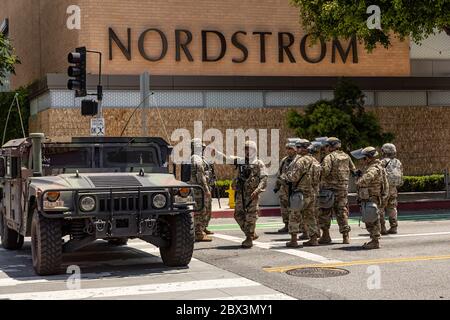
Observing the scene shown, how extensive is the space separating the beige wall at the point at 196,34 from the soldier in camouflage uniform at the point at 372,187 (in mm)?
14347

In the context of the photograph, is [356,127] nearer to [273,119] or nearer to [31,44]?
[273,119]

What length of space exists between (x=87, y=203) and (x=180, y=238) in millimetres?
1438

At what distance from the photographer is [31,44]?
112 feet

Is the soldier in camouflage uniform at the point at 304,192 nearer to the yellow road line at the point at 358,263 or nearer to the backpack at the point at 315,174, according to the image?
the backpack at the point at 315,174

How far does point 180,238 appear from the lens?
10.0 metres

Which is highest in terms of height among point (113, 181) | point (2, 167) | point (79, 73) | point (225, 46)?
point (225, 46)

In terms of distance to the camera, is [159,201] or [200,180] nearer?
[159,201]

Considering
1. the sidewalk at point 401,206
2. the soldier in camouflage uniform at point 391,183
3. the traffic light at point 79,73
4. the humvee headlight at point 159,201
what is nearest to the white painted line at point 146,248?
the humvee headlight at point 159,201

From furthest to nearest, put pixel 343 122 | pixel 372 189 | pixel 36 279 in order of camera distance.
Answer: pixel 343 122 → pixel 372 189 → pixel 36 279

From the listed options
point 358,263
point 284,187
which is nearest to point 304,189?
point 358,263

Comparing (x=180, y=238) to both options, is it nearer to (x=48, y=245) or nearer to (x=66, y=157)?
(x=48, y=245)

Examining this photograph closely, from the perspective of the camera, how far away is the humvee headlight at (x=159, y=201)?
9656 mm

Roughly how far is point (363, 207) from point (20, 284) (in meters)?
5.67

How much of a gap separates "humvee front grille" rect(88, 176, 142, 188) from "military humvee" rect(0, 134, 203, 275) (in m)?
0.01
